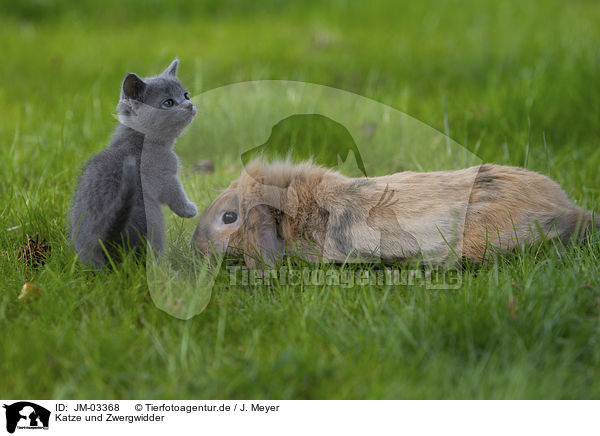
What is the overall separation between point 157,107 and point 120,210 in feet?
1.62

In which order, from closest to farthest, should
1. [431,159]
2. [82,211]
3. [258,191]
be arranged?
[82,211]
[258,191]
[431,159]

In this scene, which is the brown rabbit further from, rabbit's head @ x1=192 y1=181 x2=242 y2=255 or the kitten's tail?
the kitten's tail

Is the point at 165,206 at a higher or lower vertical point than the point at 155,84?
lower

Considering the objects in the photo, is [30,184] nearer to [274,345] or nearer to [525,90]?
[274,345]

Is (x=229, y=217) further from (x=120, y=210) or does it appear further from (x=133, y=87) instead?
(x=133, y=87)

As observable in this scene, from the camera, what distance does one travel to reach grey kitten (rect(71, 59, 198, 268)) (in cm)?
267

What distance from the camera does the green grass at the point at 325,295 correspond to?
216 cm

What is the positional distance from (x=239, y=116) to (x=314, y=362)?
6.77 ft

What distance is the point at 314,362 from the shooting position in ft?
7.23
